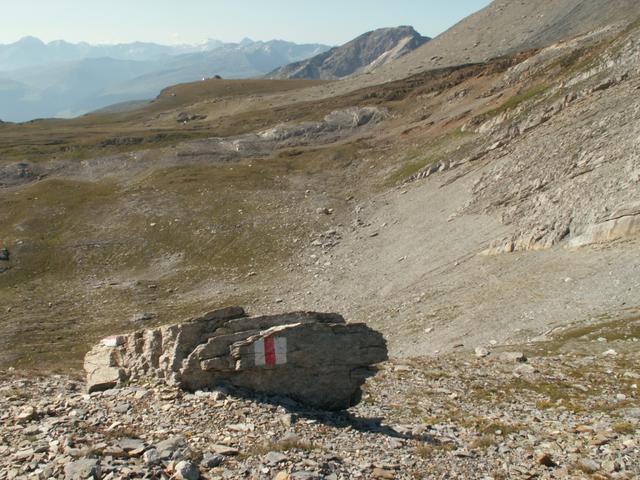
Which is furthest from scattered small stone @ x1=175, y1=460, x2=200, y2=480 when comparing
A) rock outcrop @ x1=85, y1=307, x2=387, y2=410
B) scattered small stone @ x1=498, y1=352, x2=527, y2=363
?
scattered small stone @ x1=498, y1=352, x2=527, y2=363

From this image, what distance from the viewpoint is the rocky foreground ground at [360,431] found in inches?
558

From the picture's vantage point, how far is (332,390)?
20.0 metres

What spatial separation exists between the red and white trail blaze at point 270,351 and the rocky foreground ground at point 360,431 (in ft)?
4.04

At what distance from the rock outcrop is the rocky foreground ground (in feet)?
2.18

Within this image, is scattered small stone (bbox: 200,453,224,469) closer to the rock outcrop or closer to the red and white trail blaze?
the rock outcrop

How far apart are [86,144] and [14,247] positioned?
51.6 metres

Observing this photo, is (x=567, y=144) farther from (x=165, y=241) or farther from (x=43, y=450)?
(x=43, y=450)

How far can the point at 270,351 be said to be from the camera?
18.9 m

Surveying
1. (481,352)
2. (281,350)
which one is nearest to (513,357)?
(481,352)

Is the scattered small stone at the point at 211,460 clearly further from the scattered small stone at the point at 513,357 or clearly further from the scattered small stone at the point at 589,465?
the scattered small stone at the point at 513,357

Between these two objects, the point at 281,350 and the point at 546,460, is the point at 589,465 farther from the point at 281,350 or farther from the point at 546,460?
the point at 281,350

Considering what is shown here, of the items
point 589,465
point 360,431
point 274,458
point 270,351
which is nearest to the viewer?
point 274,458

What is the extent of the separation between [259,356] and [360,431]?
13.4ft

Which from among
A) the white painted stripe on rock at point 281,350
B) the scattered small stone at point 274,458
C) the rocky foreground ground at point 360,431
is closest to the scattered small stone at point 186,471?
the rocky foreground ground at point 360,431
